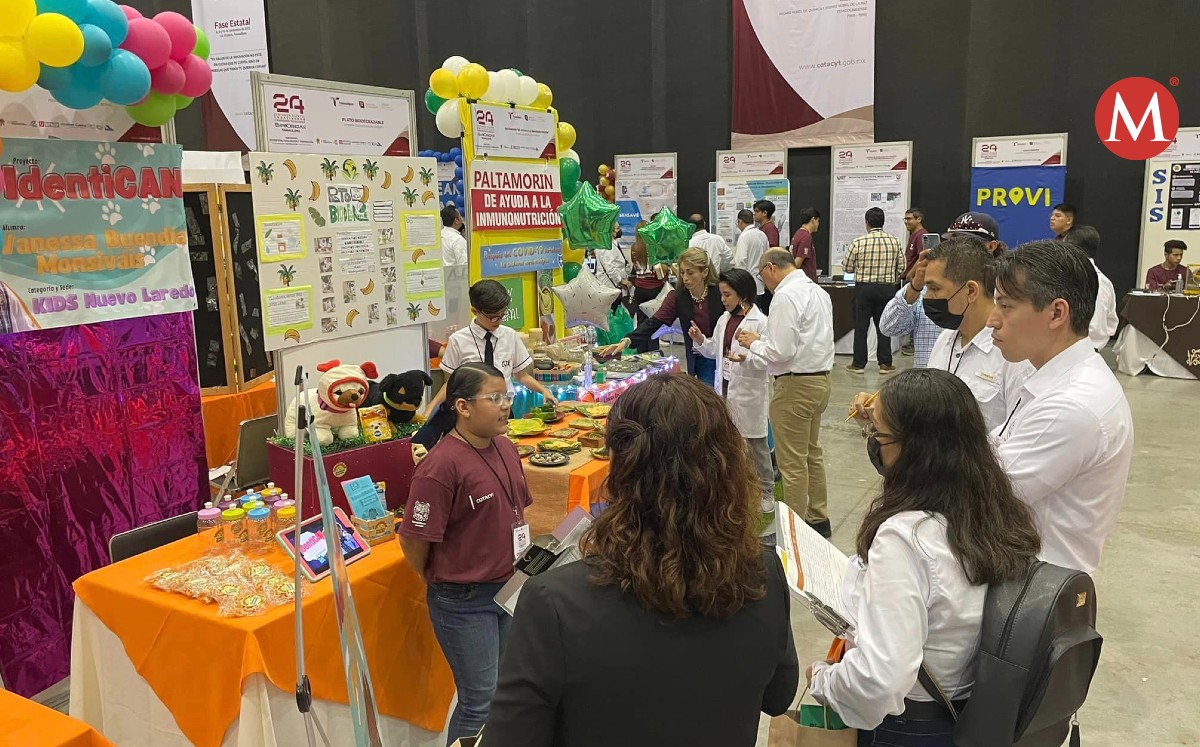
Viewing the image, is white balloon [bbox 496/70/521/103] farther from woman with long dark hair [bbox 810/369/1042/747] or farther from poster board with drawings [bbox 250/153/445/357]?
woman with long dark hair [bbox 810/369/1042/747]

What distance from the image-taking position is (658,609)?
123 centimetres

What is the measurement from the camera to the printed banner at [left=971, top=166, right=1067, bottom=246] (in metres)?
10.0

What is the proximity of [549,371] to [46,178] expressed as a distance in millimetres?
2757

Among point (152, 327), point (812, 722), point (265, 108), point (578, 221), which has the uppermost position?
point (265, 108)

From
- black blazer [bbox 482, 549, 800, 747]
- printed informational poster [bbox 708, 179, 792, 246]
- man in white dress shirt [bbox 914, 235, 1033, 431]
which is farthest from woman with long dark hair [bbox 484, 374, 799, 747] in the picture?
printed informational poster [bbox 708, 179, 792, 246]

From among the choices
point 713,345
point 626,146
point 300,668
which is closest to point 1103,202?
point 626,146

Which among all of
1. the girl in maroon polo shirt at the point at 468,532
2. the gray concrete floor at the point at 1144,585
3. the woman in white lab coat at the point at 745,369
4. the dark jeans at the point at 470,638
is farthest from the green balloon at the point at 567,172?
the dark jeans at the point at 470,638

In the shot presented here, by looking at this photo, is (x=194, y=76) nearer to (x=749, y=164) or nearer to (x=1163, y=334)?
(x=1163, y=334)

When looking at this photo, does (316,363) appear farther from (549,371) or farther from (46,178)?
(549,371)

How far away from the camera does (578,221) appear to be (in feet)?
19.6

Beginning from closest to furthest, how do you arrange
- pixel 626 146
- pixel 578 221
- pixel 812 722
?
1. pixel 812 722
2. pixel 578 221
3. pixel 626 146

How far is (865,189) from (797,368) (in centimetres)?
742

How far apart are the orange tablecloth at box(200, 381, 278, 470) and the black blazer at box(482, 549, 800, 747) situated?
4197 mm

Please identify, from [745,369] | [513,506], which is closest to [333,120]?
[513,506]
